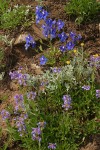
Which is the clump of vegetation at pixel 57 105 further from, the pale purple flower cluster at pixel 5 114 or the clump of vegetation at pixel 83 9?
the clump of vegetation at pixel 83 9

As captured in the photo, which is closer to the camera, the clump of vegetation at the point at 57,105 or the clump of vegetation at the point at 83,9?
the clump of vegetation at the point at 57,105

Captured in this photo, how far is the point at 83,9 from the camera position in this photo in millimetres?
5977

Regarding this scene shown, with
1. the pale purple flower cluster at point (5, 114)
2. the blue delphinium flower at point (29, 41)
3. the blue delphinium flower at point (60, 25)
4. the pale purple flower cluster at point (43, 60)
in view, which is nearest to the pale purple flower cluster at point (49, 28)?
the blue delphinium flower at point (60, 25)

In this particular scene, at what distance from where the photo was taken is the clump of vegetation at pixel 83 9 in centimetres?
596

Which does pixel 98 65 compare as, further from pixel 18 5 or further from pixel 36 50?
pixel 18 5

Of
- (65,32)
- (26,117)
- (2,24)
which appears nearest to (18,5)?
(2,24)

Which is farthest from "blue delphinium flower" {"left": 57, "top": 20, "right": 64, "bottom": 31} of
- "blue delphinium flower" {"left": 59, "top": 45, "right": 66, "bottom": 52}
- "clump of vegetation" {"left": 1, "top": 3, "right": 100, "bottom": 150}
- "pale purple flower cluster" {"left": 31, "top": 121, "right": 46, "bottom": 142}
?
"pale purple flower cluster" {"left": 31, "top": 121, "right": 46, "bottom": 142}

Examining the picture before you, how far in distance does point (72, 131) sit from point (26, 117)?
63 cm

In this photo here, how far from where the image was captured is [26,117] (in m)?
4.58

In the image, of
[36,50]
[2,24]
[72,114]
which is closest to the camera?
[72,114]

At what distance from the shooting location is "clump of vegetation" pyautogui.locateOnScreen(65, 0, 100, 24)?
596 centimetres

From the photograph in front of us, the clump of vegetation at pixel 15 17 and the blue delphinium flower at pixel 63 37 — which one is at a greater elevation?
the clump of vegetation at pixel 15 17

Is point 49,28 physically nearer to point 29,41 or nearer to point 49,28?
point 49,28

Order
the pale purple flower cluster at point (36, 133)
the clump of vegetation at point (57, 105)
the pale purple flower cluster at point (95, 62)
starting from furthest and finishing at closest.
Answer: the pale purple flower cluster at point (95, 62) < the clump of vegetation at point (57, 105) < the pale purple flower cluster at point (36, 133)
